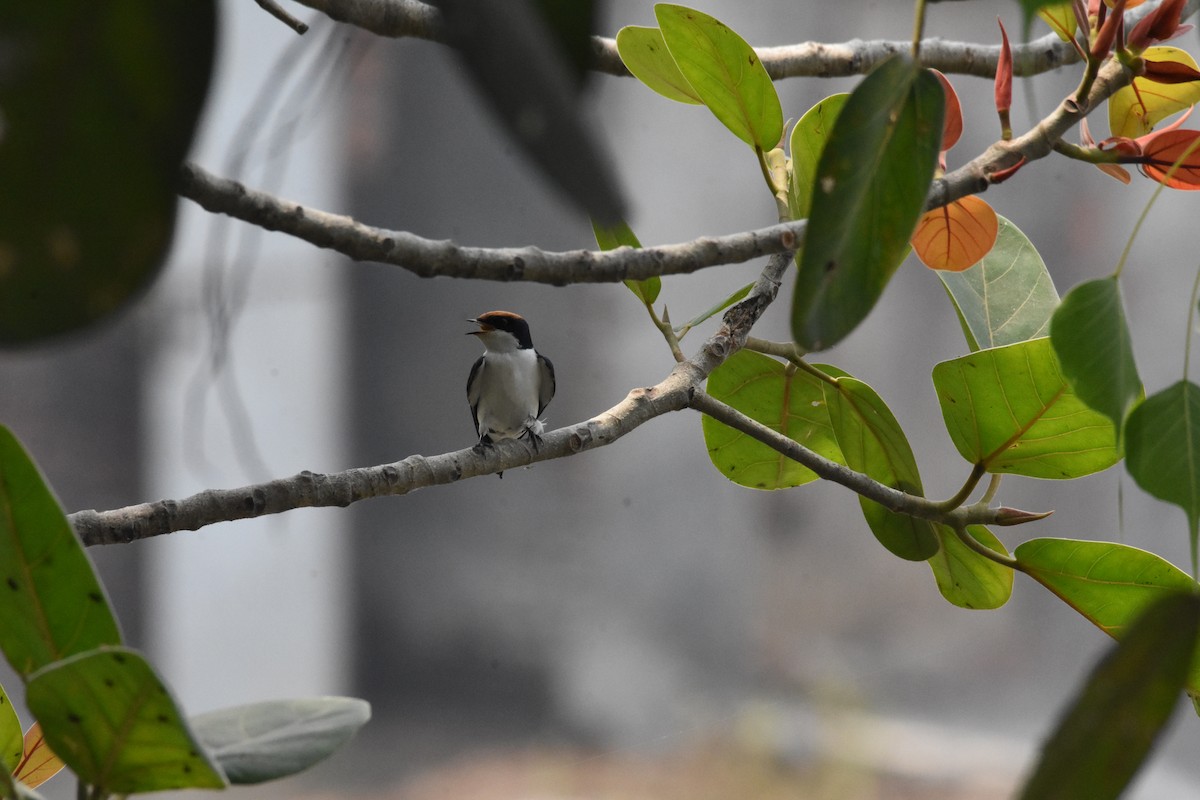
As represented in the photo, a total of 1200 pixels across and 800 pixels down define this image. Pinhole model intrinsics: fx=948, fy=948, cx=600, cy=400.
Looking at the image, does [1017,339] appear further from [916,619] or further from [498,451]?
[916,619]

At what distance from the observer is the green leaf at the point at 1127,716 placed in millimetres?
178

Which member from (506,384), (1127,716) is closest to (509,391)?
(506,384)

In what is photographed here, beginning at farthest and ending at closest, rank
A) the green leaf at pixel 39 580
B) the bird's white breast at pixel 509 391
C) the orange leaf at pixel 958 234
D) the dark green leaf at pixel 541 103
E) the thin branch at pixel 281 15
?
the bird's white breast at pixel 509 391 → the orange leaf at pixel 958 234 → the thin branch at pixel 281 15 → the green leaf at pixel 39 580 → the dark green leaf at pixel 541 103

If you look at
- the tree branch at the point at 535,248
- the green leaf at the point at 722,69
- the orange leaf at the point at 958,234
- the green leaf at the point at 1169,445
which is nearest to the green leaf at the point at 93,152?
the tree branch at the point at 535,248

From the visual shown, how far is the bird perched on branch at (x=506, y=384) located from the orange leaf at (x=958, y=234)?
64cm

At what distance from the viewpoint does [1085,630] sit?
1.92m

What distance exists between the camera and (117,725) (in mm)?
218

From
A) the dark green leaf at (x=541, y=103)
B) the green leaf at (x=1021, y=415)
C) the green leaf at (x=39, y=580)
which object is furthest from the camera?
the green leaf at (x=1021, y=415)

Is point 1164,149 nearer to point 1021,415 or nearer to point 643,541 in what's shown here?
point 1021,415

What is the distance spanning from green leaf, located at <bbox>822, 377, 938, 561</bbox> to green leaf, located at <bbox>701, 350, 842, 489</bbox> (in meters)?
0.06

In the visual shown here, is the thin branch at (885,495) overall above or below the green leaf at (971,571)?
above

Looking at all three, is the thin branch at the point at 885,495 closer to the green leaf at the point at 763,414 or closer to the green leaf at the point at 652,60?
the green leaf at the point at 763,414

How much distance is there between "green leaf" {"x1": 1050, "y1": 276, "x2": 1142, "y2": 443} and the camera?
0.84 ft

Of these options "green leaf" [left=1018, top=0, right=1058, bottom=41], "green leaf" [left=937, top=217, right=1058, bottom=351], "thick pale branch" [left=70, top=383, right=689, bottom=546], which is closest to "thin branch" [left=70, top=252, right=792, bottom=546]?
"thick pale branch" [left=70, top=383, right=689, bottom=546]
